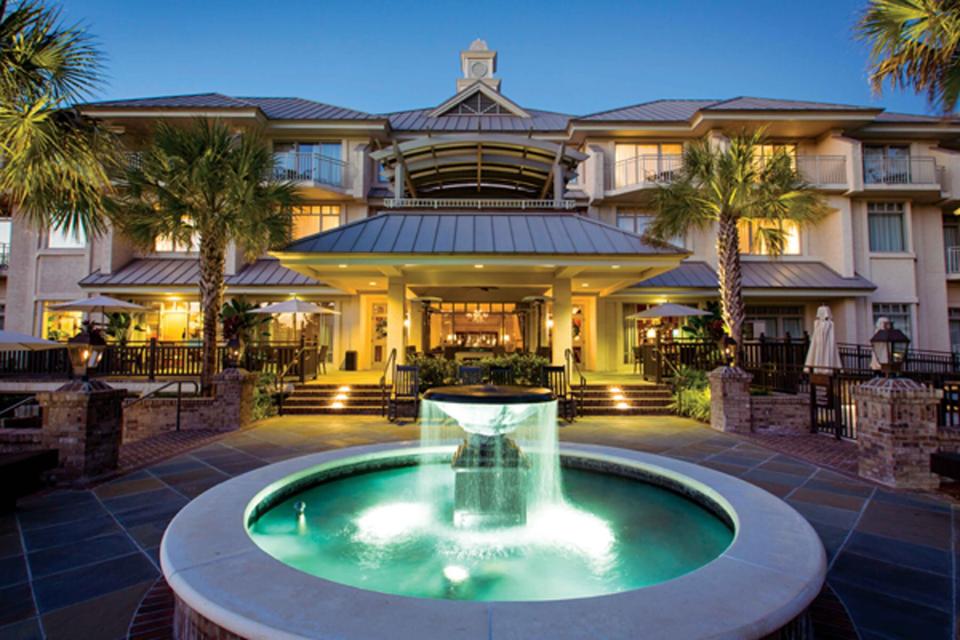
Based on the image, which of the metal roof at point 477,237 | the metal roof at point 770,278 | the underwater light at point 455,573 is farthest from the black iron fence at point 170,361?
the metal roof at point 770,278

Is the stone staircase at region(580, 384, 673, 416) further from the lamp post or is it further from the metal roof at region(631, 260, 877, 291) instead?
the metal roof at region(631, 260, 877, 291)

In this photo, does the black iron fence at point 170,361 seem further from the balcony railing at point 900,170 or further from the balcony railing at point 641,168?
the balcony railing at point 900,170

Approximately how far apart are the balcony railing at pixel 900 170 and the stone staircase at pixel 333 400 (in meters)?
21.0

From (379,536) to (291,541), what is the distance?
816mm

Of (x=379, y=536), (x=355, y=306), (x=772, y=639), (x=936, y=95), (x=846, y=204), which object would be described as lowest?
(x=379, y=536)

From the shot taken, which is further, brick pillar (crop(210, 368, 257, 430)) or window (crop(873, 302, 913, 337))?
window (crop(873, 302, 913, 337))

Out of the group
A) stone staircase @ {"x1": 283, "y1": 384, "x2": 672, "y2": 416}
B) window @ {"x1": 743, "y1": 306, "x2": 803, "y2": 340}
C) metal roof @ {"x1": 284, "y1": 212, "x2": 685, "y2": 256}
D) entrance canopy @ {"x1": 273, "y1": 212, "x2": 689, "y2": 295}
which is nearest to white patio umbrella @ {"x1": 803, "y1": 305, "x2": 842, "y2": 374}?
stone staircase @ {"x1": 283, "y1": 384, "x2": 672, "y2": 416}

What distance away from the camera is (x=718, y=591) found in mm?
2734

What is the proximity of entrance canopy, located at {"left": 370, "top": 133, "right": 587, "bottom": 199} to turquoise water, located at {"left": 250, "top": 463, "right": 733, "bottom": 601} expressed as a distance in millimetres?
12342

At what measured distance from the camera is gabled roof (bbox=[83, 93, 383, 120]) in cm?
1855

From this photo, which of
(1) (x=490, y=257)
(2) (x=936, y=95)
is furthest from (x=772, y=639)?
(1) (x=490, y=257)

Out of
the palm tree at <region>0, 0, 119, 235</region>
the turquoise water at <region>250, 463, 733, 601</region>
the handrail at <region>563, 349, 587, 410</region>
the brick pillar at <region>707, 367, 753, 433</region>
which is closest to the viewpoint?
the turquoise water at <region>250, 463, 733, 601</region>

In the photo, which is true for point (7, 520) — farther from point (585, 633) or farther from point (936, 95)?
point (936, 95)

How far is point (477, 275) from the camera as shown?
1511 cm
